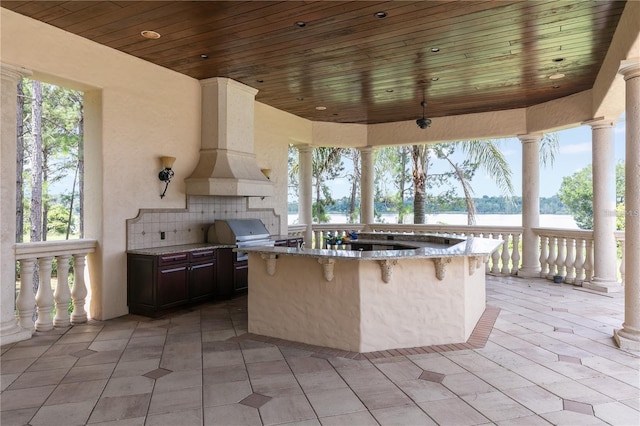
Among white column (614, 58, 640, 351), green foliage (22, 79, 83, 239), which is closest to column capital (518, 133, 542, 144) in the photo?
white column (614, 58, 640, 351)

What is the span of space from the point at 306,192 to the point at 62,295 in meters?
4.81

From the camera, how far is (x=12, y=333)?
3850mm

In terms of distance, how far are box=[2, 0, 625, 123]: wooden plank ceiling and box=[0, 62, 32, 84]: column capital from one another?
40 centimetres

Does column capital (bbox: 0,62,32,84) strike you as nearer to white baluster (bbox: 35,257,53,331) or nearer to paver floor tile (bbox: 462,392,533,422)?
white baluster (bbox: 35,257,53,331)

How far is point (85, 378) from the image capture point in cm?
305

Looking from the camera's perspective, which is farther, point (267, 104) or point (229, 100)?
point (267, 104)

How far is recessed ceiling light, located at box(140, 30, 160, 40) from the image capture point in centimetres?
414

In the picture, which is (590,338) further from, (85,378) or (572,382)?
(85,378)

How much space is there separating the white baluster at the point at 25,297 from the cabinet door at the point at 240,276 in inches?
93.3

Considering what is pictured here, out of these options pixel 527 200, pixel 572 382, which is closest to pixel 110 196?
pixel 572 382

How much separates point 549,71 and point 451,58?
4.99 ft

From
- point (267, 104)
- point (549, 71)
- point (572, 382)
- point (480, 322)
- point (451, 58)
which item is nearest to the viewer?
point (572, 382)

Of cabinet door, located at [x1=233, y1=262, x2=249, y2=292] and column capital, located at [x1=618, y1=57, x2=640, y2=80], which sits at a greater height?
column capital, located at [x1=618, y1=57, x2=640, y2=80]

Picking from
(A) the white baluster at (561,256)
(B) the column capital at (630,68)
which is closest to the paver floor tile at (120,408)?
(B) the column capital at (630,68)
